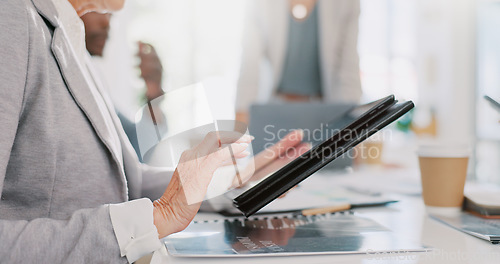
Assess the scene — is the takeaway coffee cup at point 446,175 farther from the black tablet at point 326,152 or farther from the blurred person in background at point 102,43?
the blurred person in background at point 102,43

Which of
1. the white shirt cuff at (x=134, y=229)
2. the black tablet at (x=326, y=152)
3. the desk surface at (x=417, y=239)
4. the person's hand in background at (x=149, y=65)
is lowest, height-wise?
the desk surface at (x=417, y=239)

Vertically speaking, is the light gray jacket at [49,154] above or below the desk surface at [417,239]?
above

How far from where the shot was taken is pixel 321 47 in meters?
2.13

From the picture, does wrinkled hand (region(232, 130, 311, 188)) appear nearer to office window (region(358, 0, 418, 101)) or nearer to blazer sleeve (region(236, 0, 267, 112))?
blazer sleeve (region(236, 0, 267, 112))

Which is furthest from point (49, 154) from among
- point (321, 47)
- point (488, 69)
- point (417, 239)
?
point (488, 69)

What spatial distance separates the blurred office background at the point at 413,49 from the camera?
2.65m

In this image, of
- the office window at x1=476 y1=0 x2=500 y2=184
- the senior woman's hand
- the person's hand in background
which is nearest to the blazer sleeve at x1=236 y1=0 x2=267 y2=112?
the office window at x1=476 y1=0 x2=500 y2=184

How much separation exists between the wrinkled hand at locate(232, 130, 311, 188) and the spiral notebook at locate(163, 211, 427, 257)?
0.22ft

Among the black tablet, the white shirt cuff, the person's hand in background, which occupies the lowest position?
the white shirt cuff

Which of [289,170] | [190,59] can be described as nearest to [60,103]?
[289,170]

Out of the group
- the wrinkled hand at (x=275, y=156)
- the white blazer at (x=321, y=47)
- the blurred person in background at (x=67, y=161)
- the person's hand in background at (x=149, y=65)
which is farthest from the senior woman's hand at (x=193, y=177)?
the white blazer at (x=321, y=47)

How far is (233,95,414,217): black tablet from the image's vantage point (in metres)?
0.43

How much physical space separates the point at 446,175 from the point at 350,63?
1.66 m

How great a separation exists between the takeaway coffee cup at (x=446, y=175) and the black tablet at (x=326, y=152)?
229mm
